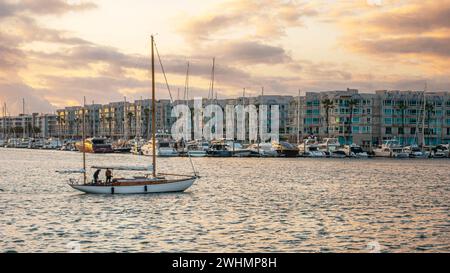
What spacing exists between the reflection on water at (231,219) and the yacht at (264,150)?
93.6m

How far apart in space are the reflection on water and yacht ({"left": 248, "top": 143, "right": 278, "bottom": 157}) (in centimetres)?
9358

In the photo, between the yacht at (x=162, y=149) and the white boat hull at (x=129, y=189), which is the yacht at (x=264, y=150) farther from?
the white boat hull at (x=129, y=189)

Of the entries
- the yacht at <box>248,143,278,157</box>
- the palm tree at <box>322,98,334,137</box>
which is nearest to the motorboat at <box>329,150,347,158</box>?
the yacht at <box>248,143,278,157</box>

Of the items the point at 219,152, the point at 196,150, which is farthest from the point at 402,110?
the point at 196,150

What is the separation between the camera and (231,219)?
44750 mm

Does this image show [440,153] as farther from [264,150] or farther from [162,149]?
[162,149]

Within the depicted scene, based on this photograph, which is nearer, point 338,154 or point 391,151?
point 338,154

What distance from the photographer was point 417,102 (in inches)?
7648

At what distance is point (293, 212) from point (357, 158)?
384 feet

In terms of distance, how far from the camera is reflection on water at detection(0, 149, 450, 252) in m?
34.7

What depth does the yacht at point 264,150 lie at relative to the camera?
168m

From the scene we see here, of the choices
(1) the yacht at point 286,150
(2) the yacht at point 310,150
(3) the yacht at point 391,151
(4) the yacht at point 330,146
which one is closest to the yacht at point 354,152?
(4) the yacht at point 330,146

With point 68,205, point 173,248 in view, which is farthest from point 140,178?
point 173,248

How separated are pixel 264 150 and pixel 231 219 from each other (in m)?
126
